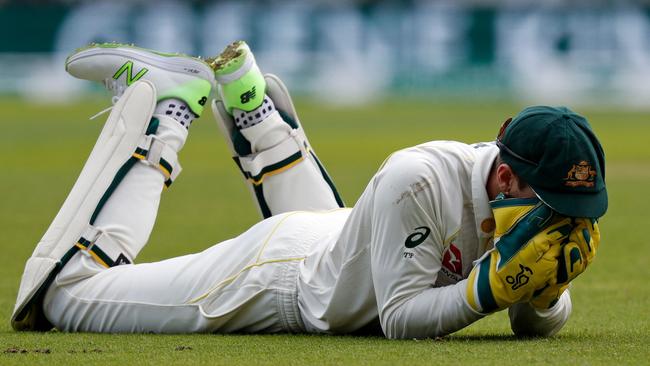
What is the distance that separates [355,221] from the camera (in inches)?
163

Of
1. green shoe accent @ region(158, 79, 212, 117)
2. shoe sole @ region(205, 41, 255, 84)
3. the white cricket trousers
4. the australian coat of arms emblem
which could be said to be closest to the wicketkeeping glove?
the australian coat of arms emblem

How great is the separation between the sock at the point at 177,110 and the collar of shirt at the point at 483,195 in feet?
5.21

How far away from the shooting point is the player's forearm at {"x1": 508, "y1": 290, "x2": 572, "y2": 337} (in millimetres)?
4172

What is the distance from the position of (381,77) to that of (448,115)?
543 centimetres

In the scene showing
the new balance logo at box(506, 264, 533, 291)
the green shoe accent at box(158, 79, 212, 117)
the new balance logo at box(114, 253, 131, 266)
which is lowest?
the new balance logo at box(114, 253, 131, 266)

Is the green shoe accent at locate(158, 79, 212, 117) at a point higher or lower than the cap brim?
higher

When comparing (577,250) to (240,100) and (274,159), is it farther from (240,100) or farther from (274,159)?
(240,100)

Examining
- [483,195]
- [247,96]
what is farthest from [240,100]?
[483,195]

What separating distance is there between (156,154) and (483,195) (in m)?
1.59

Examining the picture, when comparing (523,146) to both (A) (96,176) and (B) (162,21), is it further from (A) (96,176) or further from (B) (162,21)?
(B) (162,21)

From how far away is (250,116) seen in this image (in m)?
5.37

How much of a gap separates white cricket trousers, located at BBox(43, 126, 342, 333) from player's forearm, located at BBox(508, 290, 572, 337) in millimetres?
779

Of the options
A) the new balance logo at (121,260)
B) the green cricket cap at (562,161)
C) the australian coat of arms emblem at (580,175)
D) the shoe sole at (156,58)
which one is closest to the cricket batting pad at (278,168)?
the shoe sole at (156,58)

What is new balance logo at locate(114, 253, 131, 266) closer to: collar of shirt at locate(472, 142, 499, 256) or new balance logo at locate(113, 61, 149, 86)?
new balance logo at locate(113, 61, 149, 86)
